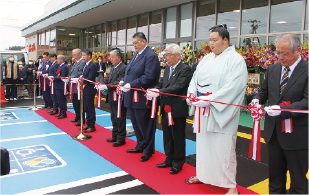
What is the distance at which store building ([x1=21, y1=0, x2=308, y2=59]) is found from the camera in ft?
25.4

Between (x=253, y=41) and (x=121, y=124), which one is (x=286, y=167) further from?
(x=253, y=41)

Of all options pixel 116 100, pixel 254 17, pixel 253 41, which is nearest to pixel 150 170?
pixel 116 100

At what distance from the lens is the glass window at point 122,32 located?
565 inches

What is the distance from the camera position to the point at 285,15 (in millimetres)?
7555

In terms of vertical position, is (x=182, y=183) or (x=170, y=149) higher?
(x=170, y=149)

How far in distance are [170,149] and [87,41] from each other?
637 inches

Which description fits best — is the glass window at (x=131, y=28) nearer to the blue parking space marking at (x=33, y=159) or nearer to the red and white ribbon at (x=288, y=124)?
the blue parking space marking at (x=33, y=159)

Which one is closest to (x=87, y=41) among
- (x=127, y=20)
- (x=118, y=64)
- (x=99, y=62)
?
(x=127, y=20)

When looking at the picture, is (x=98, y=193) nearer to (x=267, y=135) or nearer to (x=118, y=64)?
(x=267, y=135)

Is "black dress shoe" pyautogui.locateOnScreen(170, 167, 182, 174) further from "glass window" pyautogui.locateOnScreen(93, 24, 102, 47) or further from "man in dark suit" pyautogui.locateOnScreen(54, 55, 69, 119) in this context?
"glass window" pyautogui.locateOnScreen(93, 24, 102, 47)

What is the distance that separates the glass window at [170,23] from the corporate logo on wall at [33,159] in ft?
26.4

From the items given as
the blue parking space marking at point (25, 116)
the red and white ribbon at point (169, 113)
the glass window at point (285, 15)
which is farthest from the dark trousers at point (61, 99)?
the glass window at point (285, 15)

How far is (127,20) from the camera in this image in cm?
1400

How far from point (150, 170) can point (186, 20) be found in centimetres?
826
